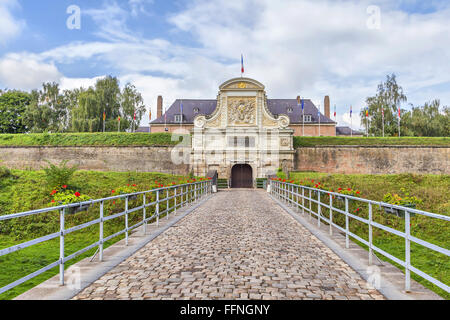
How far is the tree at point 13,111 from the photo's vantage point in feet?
164

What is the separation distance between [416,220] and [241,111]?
22.9 m

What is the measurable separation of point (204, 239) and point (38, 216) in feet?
41.8

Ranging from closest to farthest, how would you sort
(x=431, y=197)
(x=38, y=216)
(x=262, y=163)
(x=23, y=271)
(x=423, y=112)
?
(x=23, y=271), (x=38, y=216), (x=431, y=197), (x=262, y=163), (x=423, y=112)

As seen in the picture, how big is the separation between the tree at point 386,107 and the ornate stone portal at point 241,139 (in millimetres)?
19983

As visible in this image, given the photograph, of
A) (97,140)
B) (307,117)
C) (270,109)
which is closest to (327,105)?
(307,117)

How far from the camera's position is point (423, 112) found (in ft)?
176

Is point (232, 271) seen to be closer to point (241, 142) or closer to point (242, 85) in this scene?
point (241, 142)

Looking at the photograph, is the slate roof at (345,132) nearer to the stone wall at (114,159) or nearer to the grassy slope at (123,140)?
the grassy slope at (123,140)

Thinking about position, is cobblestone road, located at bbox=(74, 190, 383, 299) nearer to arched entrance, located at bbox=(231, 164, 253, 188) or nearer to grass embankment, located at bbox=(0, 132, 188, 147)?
arched entrance, located at bbox=(231, 164, 253, 188)

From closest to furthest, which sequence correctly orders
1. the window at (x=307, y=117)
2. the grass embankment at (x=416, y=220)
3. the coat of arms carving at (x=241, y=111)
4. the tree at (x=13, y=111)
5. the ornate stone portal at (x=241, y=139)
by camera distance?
the grass embankment at (x=416, y=220) → the ornate stone portal at (x=241, y=139) → the coat of arms carving at (x=241, y=111) → the window at (x=307, y=117) → the tree at (x=13, y=111)

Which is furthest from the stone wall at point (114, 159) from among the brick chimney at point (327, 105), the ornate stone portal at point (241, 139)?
the brick chimney at point (327, 105)

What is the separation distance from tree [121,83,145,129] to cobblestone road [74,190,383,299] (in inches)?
1758
